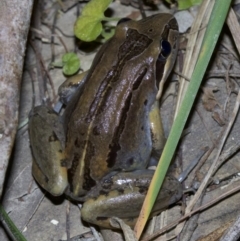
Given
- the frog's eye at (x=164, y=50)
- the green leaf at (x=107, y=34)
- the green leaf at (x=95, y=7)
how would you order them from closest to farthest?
the frog's eye at (x=164, y=50), the green leaf at (x=95, y=7), the green leaf at (x=107, y=34)

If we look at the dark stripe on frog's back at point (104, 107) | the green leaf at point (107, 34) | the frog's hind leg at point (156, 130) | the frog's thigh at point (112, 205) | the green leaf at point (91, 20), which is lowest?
the frog's thigh at point (112, 205)

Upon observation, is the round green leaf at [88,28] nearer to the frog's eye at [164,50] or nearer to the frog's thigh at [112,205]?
the frog's eye at [164,50]

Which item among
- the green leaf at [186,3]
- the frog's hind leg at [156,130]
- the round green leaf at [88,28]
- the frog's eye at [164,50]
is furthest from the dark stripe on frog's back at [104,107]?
the green leaf at [186,3]

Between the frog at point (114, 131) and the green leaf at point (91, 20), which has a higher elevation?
the green leaf at point (91, 20)

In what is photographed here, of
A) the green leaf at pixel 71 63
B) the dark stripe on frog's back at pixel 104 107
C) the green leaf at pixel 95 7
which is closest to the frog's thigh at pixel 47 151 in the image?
the dark stripe on frog's back at pixel 104 107

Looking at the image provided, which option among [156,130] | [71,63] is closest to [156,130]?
[156,130]

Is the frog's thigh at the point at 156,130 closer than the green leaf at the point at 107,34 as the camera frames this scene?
Yes

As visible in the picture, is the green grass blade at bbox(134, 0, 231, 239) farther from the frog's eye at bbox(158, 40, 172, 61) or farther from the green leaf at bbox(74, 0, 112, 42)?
the green leaf at bbox(74, 0, 112, 42)

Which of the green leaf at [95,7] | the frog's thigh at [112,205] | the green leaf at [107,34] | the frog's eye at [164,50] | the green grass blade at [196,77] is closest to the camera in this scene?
the green grass blade at [196,77]
